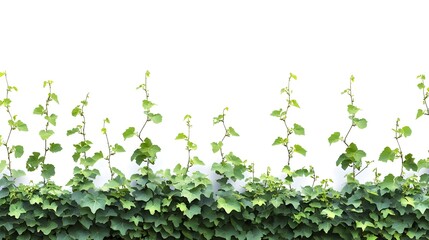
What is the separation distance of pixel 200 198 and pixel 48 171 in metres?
0.89

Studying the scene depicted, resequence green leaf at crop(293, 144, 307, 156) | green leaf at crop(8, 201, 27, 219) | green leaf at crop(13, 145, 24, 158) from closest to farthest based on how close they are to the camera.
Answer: green leaf at crop(8, 201, 27, 219) → green leaf at crop(13, 145, 24, 158) → green leaf at crop(293, 144, 307, 156)

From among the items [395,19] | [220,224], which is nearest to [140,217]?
[220,224]

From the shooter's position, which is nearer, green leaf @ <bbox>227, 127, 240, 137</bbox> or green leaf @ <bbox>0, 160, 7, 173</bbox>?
green leaf @ <bbox>0, 160, 7, 173</bbox>

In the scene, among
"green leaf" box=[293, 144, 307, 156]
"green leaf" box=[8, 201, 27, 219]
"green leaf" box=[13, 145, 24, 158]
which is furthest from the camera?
"green leaf" box=[293, 144, 307, 156]

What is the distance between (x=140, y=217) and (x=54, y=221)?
1.60 ft

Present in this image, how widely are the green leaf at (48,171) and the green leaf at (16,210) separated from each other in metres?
0.20

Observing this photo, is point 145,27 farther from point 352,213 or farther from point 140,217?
point 352,213

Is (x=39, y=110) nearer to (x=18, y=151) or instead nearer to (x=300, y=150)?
(x=18, y=151)

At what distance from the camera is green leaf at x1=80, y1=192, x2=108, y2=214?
3.36 meters

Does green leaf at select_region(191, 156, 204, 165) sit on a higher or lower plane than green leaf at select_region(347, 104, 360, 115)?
lower

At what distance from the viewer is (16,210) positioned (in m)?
3.36

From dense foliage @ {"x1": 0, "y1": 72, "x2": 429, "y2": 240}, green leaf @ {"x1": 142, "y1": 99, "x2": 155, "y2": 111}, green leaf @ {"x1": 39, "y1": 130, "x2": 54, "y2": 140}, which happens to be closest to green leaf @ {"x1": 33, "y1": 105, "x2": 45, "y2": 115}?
dense foliage @ {"x1": 0, "y1": 72, "x2": 429, "y2": 240}

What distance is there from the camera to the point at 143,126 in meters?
3.53

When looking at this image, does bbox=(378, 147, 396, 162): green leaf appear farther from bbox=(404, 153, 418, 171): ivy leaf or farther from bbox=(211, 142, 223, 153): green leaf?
bbox=(211, 142, 223, 153): green leaf
